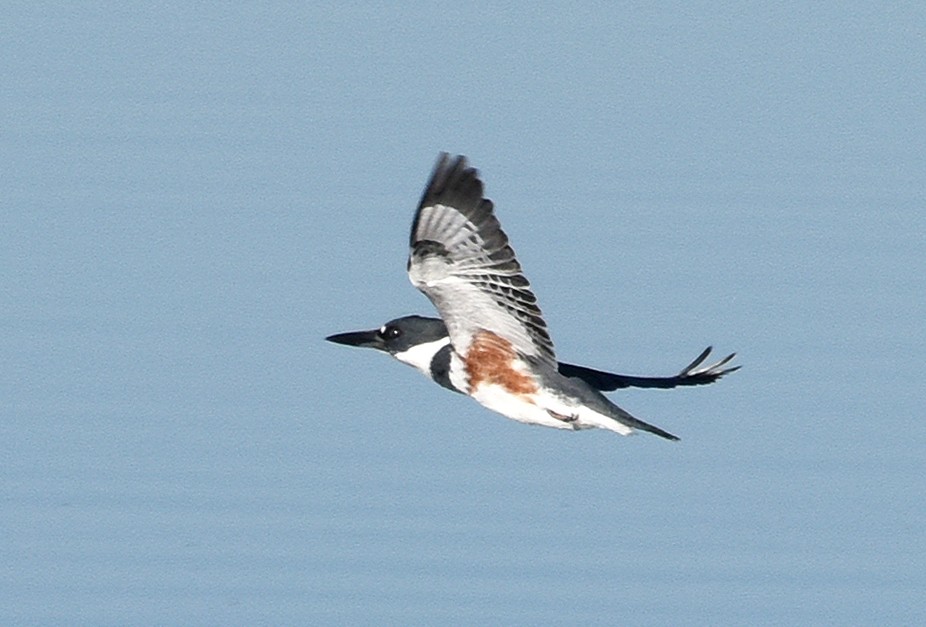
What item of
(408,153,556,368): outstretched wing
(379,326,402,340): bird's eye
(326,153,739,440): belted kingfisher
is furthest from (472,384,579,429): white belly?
(379,326,402,340): bird's eye

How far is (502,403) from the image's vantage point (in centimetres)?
800

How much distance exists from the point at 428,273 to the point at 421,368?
806 mm

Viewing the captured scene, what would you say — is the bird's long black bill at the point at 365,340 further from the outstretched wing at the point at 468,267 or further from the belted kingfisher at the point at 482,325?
the outstretched wing at the point at 468,267

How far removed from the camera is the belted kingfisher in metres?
7.53

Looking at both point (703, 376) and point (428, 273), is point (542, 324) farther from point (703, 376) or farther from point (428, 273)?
point (703, 376)

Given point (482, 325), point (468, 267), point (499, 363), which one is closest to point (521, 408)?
point (499, 363)

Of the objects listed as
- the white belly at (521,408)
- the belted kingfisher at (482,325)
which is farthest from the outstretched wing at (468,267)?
the white belly at (521,408)

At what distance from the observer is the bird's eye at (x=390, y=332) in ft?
28.1

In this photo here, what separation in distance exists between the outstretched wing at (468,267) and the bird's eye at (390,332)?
1.80 ft

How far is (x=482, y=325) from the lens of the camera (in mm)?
7941

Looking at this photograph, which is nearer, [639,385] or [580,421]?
[580,421]

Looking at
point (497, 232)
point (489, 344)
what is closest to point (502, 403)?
point (489, 344)

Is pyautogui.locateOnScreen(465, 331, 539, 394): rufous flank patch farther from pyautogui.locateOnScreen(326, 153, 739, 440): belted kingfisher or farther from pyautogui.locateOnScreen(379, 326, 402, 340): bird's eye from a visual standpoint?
pyautogui.locateOnScreen(379, 326, 402, 340): bird's eye

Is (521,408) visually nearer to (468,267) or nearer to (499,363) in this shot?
(499,363)
